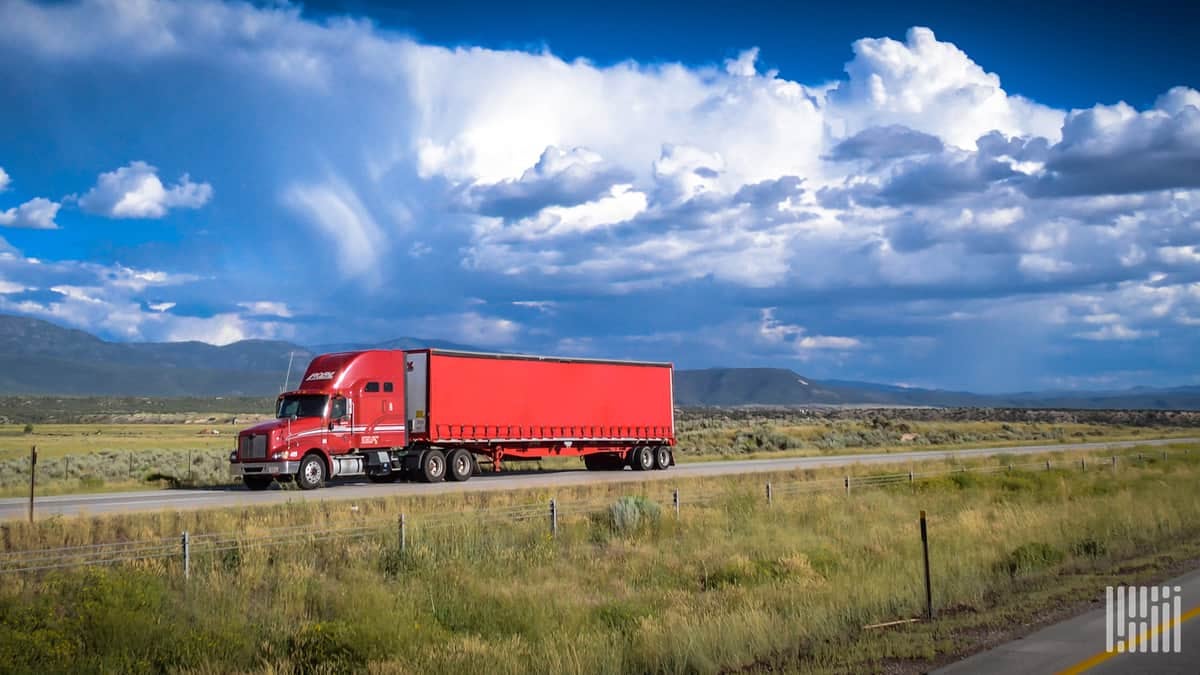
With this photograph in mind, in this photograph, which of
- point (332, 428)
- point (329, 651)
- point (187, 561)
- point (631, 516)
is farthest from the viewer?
point (332, 428)

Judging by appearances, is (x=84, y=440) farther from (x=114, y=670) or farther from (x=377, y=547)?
(x=114, y=670)

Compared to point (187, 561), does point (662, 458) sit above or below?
above

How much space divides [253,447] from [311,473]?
1.83 m

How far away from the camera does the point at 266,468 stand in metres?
28.3

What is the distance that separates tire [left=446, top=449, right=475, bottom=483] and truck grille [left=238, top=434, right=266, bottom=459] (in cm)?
627

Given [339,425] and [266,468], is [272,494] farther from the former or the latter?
[339,425]

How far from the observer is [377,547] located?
17.9 m

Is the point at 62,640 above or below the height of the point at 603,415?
below

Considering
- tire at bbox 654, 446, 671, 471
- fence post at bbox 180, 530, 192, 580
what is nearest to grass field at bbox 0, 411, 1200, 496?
tire at bbox 654, 446, 671, 471

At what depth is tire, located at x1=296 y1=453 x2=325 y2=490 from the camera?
1138 inches

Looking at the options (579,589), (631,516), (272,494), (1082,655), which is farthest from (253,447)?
(1082,655)

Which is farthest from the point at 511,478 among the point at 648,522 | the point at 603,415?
the point at 648,522

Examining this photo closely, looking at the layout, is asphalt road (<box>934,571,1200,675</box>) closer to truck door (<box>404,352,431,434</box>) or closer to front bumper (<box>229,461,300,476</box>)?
front bumper (<box>229,461,300,476</box>)

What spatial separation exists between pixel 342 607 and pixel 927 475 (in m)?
23.6
